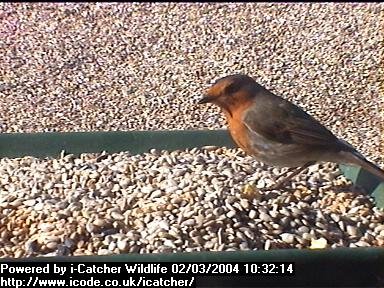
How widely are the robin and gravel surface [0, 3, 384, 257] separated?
153 millimetres

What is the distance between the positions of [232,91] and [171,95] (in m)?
2.71

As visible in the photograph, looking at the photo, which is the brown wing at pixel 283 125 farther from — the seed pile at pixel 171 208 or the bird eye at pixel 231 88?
the seed pile at pixel 171 208

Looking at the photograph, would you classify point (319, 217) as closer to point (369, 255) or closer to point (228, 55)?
point (369, 255)

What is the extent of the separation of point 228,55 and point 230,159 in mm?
2923

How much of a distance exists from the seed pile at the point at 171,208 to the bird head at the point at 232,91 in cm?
31

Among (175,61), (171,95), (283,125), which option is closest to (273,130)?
(283,125)

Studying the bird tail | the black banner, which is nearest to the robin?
the bird tail

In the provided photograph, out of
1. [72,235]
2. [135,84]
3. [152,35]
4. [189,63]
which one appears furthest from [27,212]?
[152,35]

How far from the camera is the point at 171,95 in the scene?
222 inches

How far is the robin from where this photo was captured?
116 inches

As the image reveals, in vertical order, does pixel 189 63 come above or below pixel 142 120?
above

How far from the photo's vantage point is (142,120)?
5.30 meters

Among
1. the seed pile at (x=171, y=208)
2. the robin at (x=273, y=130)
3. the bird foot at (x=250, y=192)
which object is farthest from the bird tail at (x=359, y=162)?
the bird foot at (x=250, y=192)

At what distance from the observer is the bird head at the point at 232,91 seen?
2.93 m
